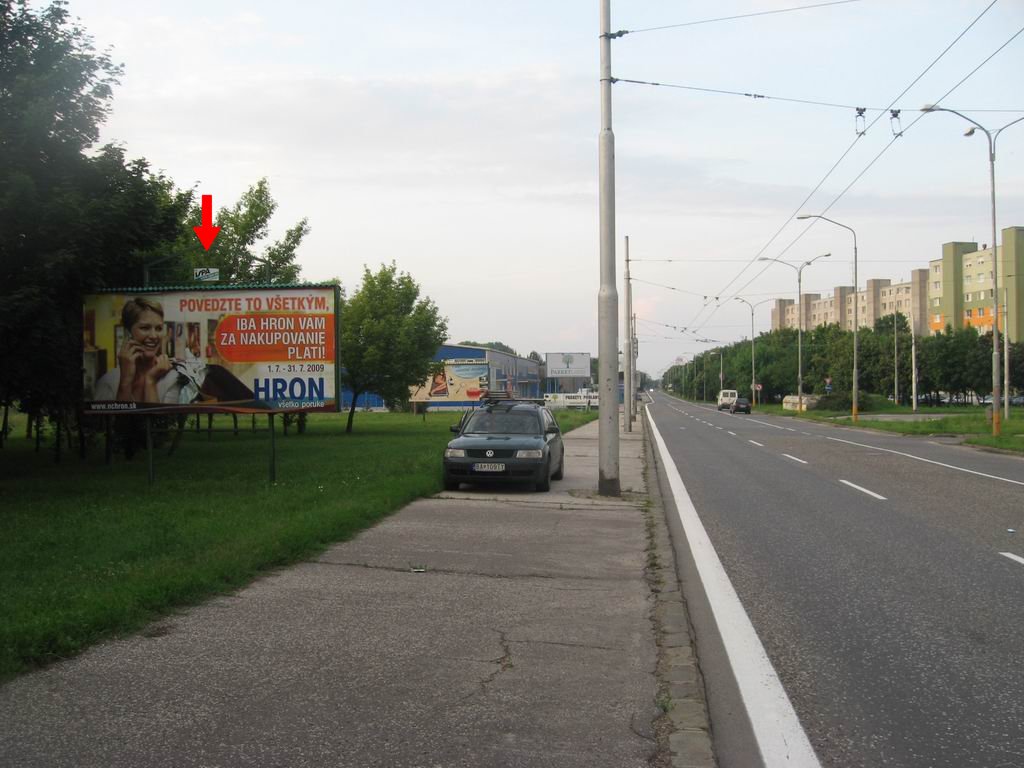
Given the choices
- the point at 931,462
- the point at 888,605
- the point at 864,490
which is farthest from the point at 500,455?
the point at 931,462

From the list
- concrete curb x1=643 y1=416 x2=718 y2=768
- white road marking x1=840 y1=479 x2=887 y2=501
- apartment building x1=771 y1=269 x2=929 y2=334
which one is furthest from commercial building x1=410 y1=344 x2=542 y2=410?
concrete curb x1=643 y1=416 x2=718 y2=768

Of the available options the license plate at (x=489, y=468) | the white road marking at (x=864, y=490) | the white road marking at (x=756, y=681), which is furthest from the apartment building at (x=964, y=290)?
the white road marking at (x=756, y=681)

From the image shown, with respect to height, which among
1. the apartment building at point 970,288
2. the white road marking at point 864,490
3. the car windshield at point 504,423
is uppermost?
the apartment building at point 970,288

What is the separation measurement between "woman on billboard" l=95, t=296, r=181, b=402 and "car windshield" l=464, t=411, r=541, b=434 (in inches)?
192

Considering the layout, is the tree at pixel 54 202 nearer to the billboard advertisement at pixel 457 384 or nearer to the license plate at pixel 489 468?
the license plate at pixel 489 468

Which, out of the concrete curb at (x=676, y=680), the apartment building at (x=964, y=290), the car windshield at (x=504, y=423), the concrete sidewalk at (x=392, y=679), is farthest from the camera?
the apartment building at (x=964, y=290)

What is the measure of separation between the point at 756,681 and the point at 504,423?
428 inches

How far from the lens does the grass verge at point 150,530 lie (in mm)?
5785

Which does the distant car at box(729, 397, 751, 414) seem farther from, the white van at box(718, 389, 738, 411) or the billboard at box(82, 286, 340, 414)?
the billboard at box(82, 286, 340, 414)

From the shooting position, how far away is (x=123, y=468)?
1888 centimetres

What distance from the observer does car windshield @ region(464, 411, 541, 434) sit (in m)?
15.6

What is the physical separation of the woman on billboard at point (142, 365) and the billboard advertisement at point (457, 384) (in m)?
61.9

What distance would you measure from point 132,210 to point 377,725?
41.0ft

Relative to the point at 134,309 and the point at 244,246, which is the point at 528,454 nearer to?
the point at 134,309
